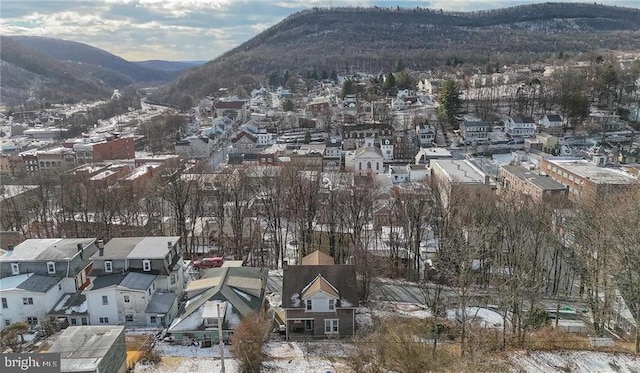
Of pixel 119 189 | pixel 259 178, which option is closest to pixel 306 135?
pixel 259 178

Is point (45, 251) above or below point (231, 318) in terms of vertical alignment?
above

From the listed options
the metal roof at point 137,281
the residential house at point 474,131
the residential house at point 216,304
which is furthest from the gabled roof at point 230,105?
the metal roof at point 137,281

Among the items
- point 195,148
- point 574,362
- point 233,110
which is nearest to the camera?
point 574,362

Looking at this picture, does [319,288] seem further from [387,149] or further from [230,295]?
[387,149]

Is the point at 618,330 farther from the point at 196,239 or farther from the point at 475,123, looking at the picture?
the point at 475,123
